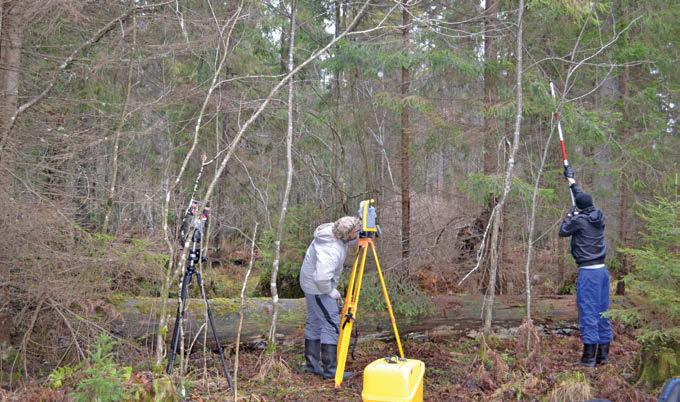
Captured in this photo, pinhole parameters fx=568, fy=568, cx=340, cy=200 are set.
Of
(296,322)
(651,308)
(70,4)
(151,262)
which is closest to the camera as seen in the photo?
(651,308)

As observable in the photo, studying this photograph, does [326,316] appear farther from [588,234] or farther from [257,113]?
[588,234]

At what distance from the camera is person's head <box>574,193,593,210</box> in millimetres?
6930

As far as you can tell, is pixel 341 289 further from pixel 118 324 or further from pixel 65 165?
pixel 65 165

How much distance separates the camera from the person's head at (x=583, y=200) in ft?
22.7

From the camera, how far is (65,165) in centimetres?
701

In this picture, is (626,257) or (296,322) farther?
(626,257)

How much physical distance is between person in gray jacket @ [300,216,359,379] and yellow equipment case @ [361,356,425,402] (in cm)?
161

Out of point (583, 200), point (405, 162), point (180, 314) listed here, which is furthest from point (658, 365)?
point (405, 162)

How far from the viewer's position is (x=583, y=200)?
22.7 feet

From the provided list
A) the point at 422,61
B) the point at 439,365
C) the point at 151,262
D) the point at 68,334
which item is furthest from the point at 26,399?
the point at 422,61

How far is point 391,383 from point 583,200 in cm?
365

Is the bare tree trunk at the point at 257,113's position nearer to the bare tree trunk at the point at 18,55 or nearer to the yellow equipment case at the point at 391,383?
the bare tree trunk at the point at 18,55

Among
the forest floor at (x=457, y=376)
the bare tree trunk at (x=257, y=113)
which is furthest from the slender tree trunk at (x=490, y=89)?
the bare tree trunk at (x=257, y=113)

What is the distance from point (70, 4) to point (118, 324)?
12.4ft
